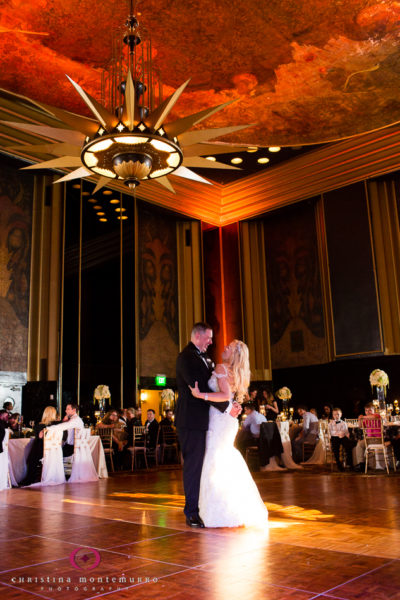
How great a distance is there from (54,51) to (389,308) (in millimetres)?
9964

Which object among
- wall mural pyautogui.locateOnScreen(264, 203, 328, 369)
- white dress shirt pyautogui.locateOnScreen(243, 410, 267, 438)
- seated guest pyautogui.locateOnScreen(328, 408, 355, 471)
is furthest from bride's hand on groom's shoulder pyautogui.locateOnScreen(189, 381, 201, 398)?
wall mural pyautogui.locateOnScreen(264, 203, 328, 369)

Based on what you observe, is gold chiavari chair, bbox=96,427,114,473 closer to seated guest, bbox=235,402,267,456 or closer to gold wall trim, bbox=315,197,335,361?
seated guest, bbox=235,402,267,456

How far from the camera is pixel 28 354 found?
1209 centimetres

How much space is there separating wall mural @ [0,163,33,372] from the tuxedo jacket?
29.0 feet

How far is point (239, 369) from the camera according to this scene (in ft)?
12.6

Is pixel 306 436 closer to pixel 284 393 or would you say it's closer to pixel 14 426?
pixel 284 393

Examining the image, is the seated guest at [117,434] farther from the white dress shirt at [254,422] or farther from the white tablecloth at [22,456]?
the white dress shirt at [254,422]

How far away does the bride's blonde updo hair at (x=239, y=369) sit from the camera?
3826 millimetres

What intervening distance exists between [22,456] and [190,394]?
5.15m

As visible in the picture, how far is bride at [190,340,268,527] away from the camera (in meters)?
3.57

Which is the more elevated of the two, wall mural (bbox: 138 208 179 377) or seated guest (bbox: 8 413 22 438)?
wall mural (bbox: 138 208 179 377)

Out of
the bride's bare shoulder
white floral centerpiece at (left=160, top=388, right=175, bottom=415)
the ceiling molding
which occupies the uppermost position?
the ceiling molding

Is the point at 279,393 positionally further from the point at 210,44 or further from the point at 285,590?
the point at 285,590

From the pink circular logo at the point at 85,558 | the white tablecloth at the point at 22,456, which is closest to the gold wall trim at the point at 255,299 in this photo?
the white tablecloth at the point at 22,456
